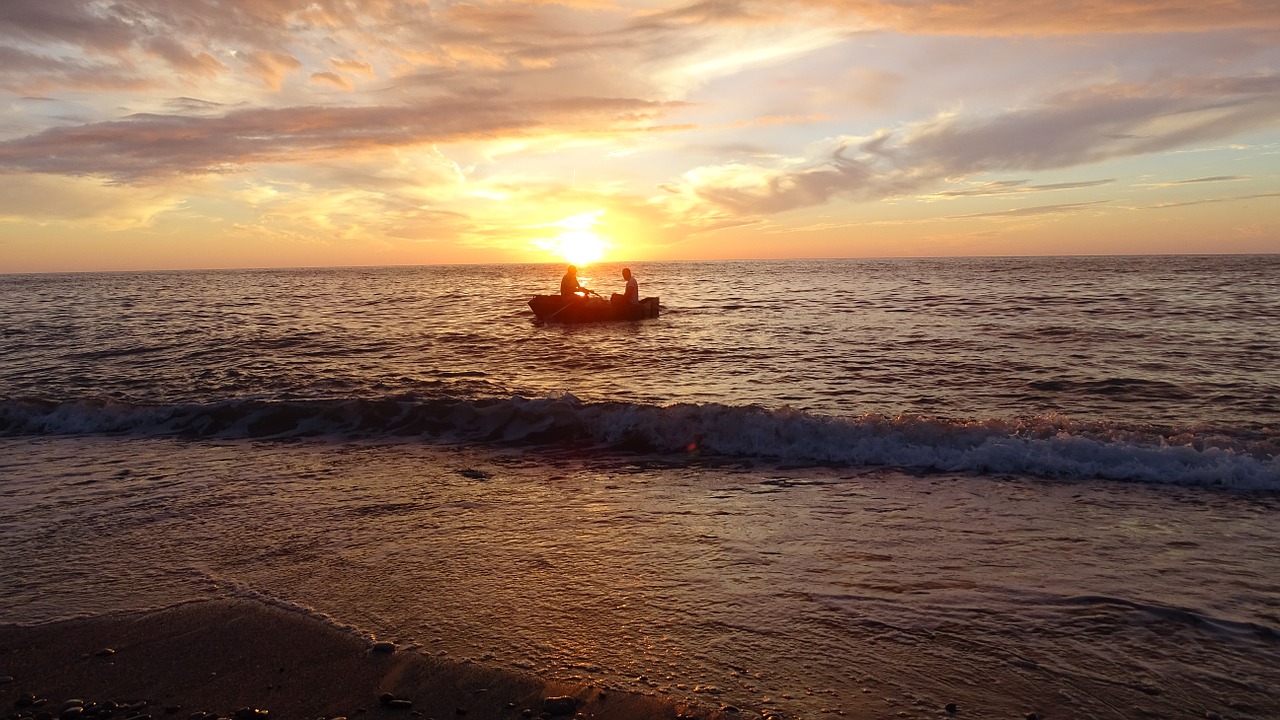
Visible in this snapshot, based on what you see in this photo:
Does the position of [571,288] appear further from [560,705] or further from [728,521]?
[560,705]

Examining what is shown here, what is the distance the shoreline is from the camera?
13.9ft

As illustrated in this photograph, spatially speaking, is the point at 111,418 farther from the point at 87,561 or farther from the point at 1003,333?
the point at 1003,333

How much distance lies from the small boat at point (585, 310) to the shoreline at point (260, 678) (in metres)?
28.1

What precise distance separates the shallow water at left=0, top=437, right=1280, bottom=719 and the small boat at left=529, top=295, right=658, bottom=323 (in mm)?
23444

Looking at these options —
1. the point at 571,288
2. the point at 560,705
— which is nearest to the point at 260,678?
the point at 560,705

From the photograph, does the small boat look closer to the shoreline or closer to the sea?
the sea

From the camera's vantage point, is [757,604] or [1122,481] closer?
[757,604]

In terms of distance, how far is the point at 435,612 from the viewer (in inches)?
215

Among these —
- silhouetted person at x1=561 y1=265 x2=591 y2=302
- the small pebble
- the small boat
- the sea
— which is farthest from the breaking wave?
silhouetted person at x1=561 y1=265 x2=591 y2=302

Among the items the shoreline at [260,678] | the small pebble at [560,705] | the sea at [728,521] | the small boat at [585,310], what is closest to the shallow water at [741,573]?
the sea at [728,521]

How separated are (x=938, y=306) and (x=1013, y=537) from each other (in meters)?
33.7

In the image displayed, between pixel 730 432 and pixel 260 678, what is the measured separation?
319 inches

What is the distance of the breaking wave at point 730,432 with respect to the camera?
→ 9422mm

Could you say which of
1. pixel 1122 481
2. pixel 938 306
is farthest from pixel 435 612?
pixel 938 306
